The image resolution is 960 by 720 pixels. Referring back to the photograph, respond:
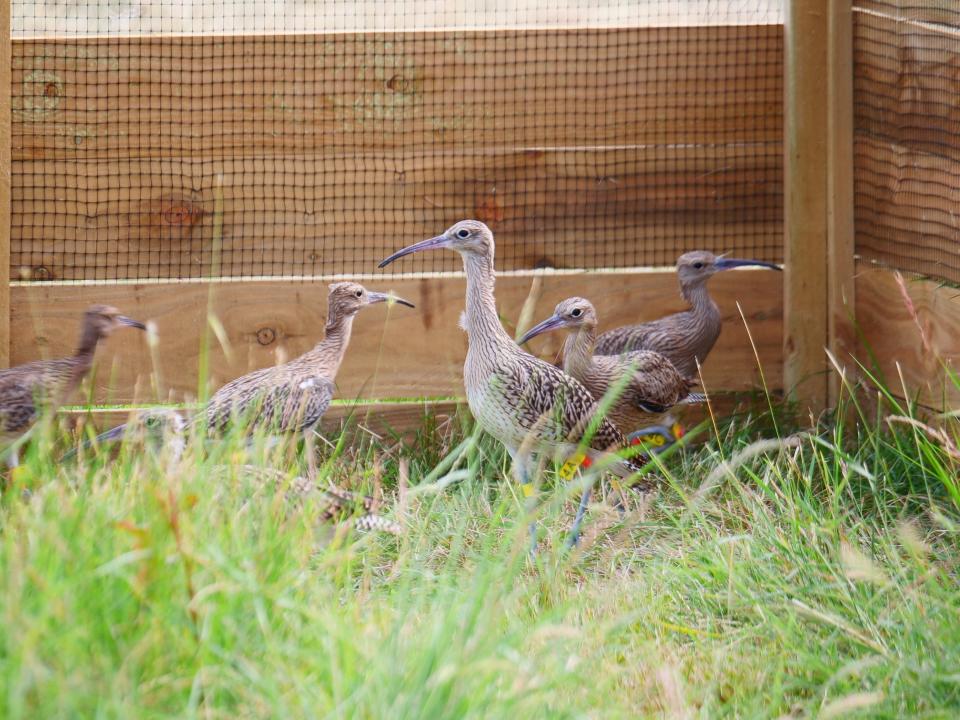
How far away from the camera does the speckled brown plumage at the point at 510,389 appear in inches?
183

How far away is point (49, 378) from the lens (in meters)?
5.00

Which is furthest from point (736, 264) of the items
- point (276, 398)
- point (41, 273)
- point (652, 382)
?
point (41, 273)

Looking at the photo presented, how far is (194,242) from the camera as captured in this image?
5.63 m

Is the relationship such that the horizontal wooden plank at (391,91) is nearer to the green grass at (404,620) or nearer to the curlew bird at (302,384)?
the curlew bird at (302,384)

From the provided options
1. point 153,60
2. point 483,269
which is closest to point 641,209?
point 483,269

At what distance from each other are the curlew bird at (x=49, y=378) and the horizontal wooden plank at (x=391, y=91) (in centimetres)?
85

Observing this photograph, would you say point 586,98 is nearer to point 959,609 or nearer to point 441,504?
point 441,504

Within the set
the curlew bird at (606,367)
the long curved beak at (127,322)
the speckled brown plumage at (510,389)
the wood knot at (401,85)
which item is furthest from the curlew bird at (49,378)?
the curlew bird at (606,367)

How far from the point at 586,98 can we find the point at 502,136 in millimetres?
416

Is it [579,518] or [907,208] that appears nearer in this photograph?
[579,518]

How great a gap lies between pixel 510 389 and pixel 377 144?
60.6 inches

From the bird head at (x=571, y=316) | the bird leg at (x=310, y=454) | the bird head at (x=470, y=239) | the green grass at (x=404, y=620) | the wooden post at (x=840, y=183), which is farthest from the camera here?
the wooden post at (x=840, y=183)

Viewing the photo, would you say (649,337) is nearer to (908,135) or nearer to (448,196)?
(448,196)

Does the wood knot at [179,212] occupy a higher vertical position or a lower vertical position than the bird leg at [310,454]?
higher
